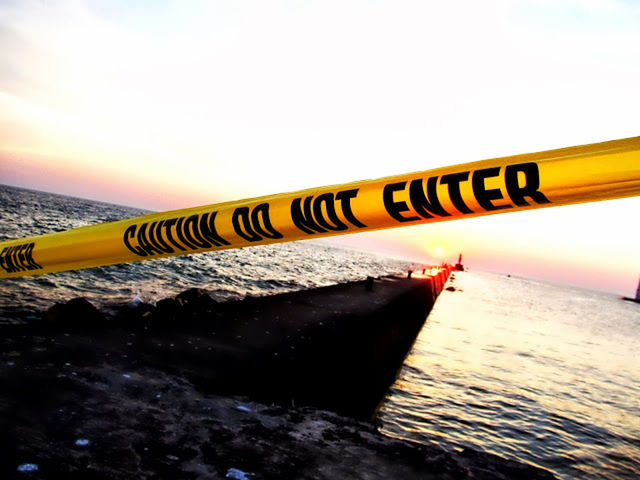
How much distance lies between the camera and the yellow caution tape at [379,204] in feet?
5.38

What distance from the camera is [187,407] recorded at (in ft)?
11.0

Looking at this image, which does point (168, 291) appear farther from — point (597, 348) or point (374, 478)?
point (597, 348)

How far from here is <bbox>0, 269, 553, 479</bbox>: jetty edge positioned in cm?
254

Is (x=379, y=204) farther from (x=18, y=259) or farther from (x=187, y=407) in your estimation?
(x=18, y=259)

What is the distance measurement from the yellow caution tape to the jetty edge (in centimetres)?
127

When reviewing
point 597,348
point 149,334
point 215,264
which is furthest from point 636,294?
point 149,334

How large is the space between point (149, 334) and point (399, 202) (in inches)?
191

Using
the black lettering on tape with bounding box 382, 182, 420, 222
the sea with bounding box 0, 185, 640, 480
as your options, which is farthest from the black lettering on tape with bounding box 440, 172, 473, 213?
the sea with bounding box 0, 185, 640, 480

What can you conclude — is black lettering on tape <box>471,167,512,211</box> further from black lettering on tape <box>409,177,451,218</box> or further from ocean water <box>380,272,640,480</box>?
ocean water <box>380,272,640,480</box>

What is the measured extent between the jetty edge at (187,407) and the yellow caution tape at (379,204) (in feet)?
4.15

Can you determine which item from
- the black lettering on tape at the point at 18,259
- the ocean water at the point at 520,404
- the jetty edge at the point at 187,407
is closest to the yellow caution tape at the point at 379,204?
the black lettering on tape at the point at 18,259

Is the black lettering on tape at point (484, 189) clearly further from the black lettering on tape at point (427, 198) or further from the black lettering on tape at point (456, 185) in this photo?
the black lettering on tape at point (427, 198)

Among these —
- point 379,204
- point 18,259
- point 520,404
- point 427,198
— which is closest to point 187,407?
point 18,259

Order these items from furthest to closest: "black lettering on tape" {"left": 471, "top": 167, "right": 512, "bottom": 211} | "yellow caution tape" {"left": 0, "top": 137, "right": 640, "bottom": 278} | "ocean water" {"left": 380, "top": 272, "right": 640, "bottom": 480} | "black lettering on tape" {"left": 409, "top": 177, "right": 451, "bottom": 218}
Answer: "ocean water" {"left": 380, "top": 272, "right": 640, "bottom": 480} < "black lettering on tape" {"left": 409, "top": 177, "right": 451, "bottom": 218} < "black lettering on tape" {"left": 471, "top": 167, "right": 512, "bottom": 211} < "yellow caution tape" {"left": 0, "top": 137, "right": 640, "bottom": 278}
